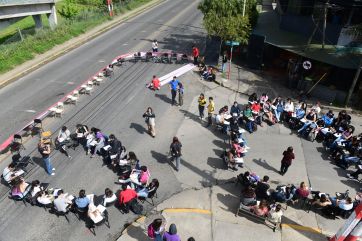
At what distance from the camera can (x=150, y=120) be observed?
16.8 meters

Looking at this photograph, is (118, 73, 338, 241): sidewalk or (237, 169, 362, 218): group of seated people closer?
(118, 73, 338, 241): sidewalk

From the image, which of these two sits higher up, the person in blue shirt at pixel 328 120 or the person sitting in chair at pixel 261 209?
the person sitting in chair at pixel 261 209

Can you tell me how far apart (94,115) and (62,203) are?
795cm

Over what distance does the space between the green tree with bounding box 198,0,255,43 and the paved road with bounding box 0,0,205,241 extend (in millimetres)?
4239

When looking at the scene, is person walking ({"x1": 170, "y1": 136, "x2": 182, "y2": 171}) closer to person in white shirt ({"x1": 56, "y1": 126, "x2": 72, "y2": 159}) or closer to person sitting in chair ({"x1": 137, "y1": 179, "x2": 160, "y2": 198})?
person sitting in chair ({"x1": 137, "y1": 179, "x2": 160, "y2": 198})

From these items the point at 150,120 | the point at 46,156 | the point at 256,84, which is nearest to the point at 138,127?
the point at 150,120

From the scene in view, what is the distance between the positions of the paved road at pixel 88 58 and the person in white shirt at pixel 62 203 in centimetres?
699

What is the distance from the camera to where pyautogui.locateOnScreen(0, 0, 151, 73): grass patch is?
26.7 metres

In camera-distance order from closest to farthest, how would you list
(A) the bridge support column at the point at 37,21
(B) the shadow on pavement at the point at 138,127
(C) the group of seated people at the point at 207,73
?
(B) the shadow on pavement at the point at 138,127 < (C) the group of seated people at the point at 207,73 < (A) the bridge support column at the point at 37,21

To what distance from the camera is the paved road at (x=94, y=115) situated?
39.9 feet

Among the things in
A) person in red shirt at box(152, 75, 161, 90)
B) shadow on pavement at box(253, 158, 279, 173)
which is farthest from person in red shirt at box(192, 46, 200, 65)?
shadow on pavement at box(253, 158, 279, 173)

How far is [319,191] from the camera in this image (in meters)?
13.6

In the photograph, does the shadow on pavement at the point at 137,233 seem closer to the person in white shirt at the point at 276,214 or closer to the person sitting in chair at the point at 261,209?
the person sitting in chair at the point at 261,209

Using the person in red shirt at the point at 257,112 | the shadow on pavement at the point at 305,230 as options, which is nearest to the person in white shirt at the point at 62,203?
the shadow on pavement at the point at 305,230
